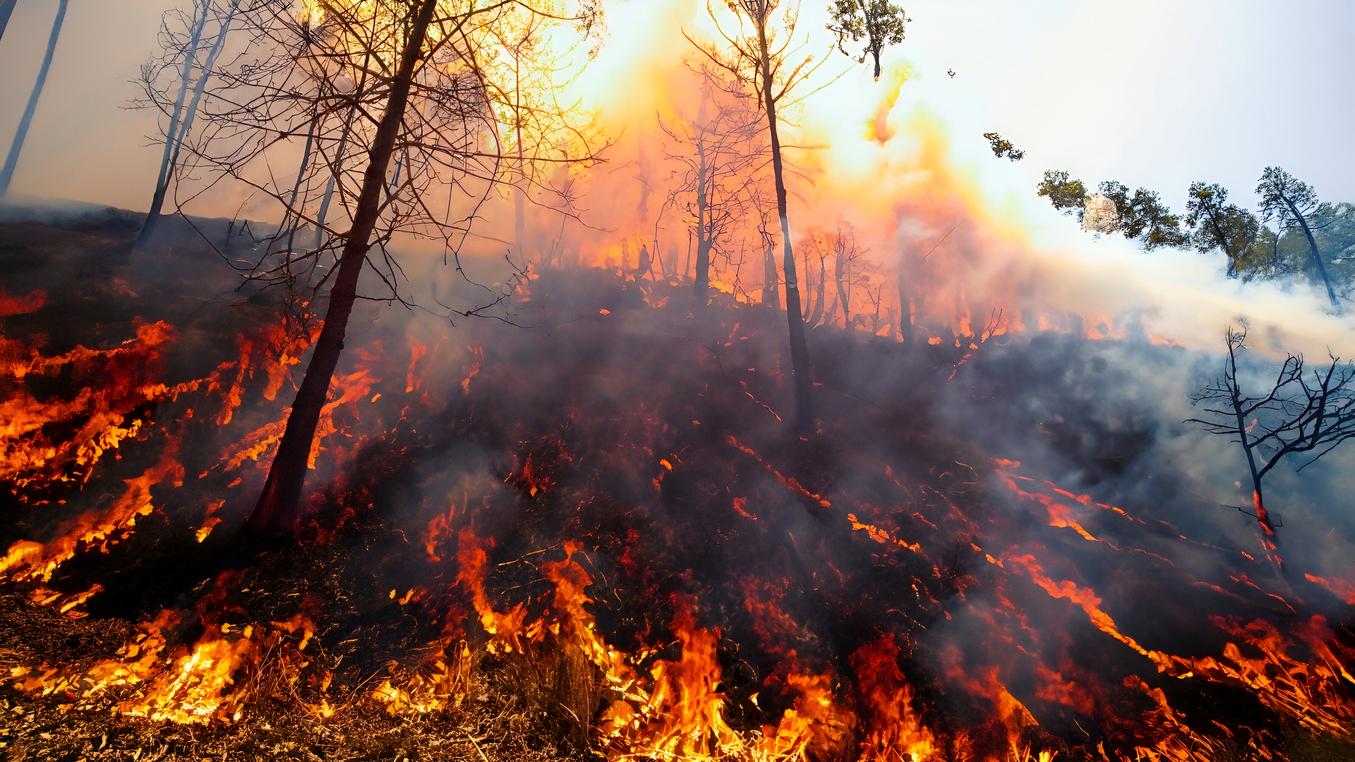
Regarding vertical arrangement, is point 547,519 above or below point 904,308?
below

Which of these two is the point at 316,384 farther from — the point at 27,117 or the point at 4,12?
the point at 27,117

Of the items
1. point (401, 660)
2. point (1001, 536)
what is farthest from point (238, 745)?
point (1001, 536)

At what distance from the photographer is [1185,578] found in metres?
8.62

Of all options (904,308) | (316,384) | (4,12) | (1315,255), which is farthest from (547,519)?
(1315,255)

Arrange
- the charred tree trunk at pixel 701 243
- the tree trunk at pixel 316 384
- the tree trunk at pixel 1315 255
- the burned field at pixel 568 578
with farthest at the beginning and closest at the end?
the tree trunk at pixel 1315 255 → the charred tree trunk at pixel 701 243 → the tree trunk at pixel 316 384 → the burned field at pixel 568 578

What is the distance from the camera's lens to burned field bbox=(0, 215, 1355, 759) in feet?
17.0

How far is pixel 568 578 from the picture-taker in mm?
7273

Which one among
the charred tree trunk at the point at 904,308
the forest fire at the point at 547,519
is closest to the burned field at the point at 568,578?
Result: the forest fire at the point at 547,519

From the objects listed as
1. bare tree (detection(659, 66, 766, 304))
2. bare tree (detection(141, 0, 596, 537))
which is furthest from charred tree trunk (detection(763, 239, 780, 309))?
bare tree (detection(141, 0, 596, 537))

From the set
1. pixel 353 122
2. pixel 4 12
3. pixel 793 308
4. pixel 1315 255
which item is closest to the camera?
pixel 353 122

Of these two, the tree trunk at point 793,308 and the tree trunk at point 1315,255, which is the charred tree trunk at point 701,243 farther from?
the tree trunk at point 1315,255

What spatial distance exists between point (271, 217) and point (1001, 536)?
3963cm

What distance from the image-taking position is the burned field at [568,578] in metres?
5.18

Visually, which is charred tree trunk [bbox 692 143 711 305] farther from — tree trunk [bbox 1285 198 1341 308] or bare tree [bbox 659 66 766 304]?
tree trunk [bbox 1285 198 1341 308]
